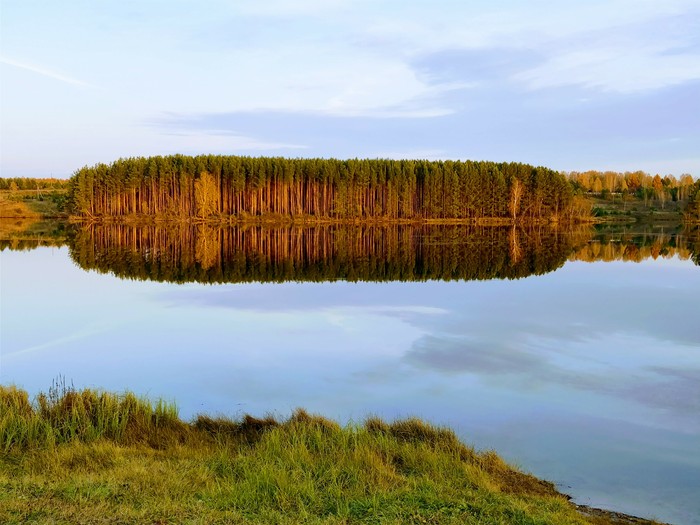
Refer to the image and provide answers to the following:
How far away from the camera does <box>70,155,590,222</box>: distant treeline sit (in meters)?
93.4

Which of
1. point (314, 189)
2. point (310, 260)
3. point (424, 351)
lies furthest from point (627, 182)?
point (424, 351)

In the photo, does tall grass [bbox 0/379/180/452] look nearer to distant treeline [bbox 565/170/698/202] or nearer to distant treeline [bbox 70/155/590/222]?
distant treeline [bbox 70/155/590/222]

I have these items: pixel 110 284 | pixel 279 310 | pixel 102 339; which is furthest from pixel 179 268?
pixel 102 339

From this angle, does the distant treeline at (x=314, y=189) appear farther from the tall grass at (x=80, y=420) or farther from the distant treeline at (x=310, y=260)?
the tall grass at (x=80, y=420)

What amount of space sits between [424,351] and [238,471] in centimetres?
896

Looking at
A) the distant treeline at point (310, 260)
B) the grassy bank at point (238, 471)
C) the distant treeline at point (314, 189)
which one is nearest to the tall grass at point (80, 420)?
the grassy bank at point (238, 471)

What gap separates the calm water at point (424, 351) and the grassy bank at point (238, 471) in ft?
3.85

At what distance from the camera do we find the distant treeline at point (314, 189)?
306 feet

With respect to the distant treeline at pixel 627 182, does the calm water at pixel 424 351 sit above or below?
below

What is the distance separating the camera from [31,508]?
20.3 ft

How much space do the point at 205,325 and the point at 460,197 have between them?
275 feet

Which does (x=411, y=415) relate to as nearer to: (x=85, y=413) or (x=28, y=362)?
(x=85, y=413)

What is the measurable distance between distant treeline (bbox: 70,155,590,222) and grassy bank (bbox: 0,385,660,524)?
85.1 m

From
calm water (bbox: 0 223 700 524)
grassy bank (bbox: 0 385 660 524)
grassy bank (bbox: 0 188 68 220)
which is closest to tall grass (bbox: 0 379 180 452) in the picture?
grassy bank (bbox: 0 385 660 524)
